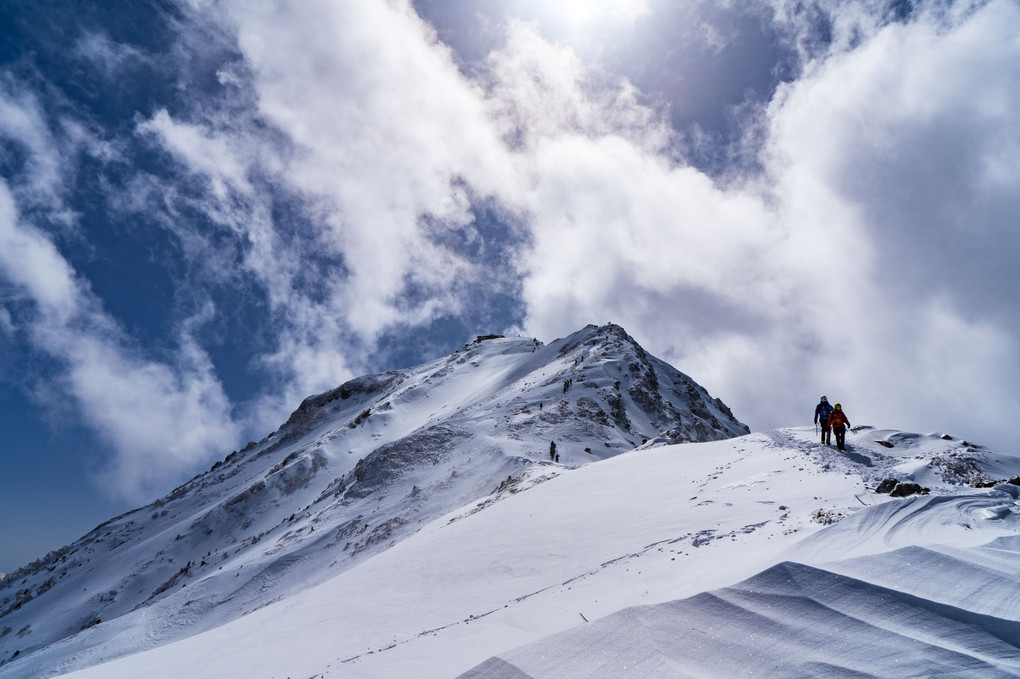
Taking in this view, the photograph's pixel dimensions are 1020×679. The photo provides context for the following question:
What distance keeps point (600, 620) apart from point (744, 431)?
55017 millimetres

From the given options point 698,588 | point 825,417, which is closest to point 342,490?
point 825,417

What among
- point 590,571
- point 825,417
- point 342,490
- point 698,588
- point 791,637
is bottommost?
point 791,637

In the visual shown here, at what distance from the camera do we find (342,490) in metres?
32.3

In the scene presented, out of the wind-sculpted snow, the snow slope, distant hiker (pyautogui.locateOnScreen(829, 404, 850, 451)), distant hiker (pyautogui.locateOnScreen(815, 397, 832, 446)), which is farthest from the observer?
distant hiker (pyautogui.locateOnScreen(815, 397, 832, 446))

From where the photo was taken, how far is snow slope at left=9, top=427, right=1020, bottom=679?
4.81 meters

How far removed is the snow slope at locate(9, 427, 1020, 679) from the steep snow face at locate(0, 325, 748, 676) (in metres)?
8.19

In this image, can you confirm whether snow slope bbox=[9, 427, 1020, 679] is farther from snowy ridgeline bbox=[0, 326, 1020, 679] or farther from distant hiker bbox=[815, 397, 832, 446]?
distant hiker bbox=[815, 397, 832, 446]

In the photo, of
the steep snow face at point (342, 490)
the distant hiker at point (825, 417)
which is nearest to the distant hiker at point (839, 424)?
the distant hiker at point (825, 417)

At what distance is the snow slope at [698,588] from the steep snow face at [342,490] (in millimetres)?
8187

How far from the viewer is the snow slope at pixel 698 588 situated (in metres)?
4.81

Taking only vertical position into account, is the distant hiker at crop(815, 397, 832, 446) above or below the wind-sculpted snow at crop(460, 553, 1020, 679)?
above

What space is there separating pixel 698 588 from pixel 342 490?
98.7ft

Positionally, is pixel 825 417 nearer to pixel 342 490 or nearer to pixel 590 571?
pixel 590 571

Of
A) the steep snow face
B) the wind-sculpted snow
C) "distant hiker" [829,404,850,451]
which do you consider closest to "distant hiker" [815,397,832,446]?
"distant hiker" [829,404,850,451]
